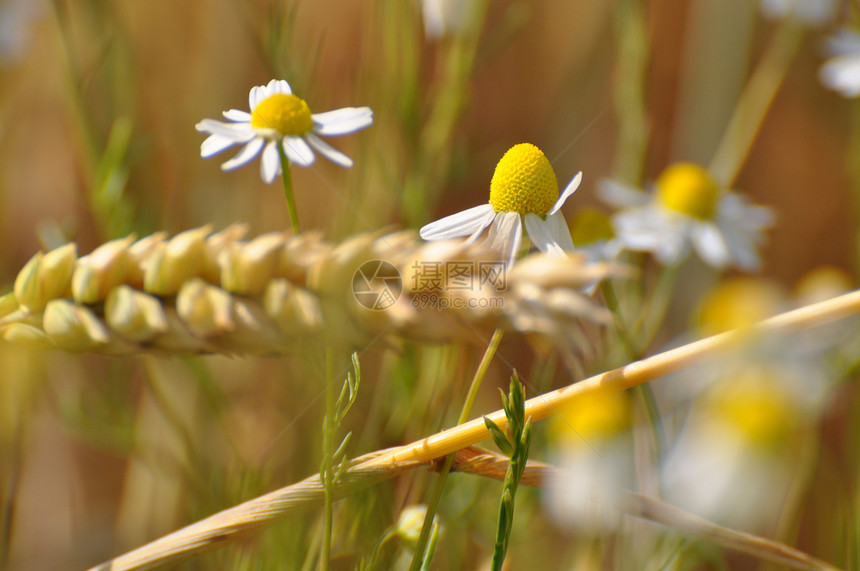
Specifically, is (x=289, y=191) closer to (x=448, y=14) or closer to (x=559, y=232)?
(x=559, y=232)

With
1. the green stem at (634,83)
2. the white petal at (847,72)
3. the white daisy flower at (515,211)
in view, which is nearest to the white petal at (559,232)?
the white daisy flower at (515,211)

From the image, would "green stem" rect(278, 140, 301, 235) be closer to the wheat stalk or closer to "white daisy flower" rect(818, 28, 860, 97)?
the wheat stalk

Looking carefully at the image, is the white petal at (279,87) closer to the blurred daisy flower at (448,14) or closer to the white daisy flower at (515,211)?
the white daisy flower at (515,211)

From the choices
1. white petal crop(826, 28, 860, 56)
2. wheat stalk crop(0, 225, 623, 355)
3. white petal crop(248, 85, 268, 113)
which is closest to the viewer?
wheat stalk crop(0, 225, 623, 355)

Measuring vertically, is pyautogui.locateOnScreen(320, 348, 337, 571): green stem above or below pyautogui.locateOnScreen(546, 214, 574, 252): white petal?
below

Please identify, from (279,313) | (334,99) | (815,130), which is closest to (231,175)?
(334,99)

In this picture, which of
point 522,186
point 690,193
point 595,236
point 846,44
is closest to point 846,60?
point 846,44

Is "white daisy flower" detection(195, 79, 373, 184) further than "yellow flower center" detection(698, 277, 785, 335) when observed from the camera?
No

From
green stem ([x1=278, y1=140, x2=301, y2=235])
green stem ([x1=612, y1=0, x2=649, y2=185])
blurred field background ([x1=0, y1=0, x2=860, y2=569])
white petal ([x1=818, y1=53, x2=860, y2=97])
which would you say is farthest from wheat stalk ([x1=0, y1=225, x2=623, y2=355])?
white petal ([x1=818, y1=53, x2=860, y2=97])
